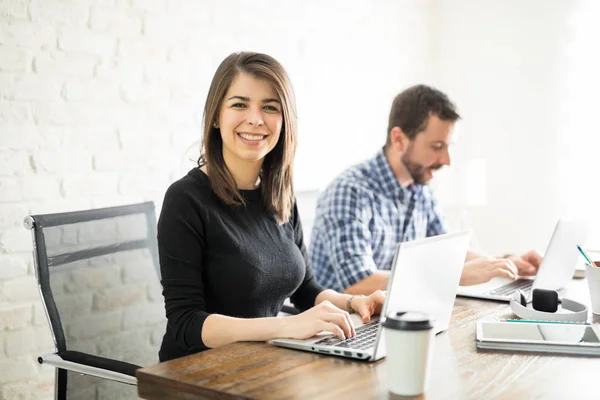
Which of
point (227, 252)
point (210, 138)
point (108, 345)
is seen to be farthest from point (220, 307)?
point (210, 138)

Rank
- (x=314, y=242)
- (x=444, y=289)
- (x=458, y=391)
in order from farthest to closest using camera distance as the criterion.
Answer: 1. (x=314, y=242)
2. (x=444, y=289)
3. (x=458, y=391)

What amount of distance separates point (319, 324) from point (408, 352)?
0.34 m

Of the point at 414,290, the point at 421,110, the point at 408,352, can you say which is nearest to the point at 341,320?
the point at 414,290

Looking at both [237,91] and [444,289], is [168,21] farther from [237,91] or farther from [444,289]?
[444,289]

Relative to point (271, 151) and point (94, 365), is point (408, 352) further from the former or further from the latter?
point (271, 151)

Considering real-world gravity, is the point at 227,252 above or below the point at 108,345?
above

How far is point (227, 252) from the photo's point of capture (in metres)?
1.76

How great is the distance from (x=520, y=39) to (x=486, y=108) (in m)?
0.44

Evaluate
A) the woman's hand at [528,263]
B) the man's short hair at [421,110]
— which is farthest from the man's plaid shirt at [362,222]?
the woman's hand at [528,263]

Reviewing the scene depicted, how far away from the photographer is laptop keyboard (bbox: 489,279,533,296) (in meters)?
1.99

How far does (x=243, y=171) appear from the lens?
6.30 feet

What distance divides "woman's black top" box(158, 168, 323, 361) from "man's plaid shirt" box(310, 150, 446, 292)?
39 cm

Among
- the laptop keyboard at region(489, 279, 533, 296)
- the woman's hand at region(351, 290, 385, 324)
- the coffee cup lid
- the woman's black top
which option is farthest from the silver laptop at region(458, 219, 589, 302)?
the coffee cup lid

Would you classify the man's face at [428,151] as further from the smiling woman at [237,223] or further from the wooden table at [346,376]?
the wooden table at [346,376]
